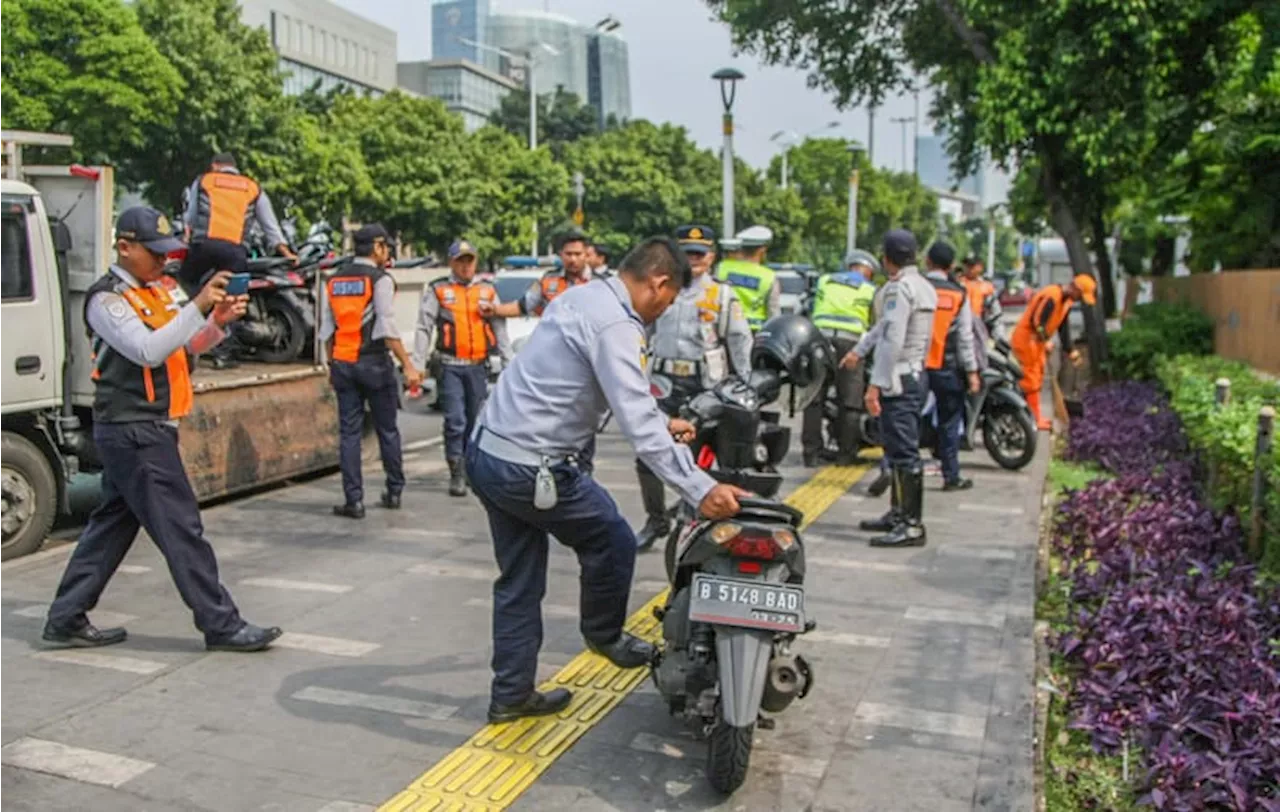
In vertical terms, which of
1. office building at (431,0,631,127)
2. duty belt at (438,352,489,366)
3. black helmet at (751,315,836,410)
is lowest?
duty belt at (438,352,489,366)

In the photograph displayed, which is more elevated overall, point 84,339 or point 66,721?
point 84,339

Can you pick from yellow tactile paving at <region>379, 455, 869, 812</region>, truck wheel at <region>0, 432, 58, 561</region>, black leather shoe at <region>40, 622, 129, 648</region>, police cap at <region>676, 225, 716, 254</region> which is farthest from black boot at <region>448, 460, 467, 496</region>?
black leather shoe at <region>40, 622, 129, 648</region>

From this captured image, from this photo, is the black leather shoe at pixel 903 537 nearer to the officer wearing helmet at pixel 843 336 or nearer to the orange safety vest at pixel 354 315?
the officer wearing helmet at pixel 843 336

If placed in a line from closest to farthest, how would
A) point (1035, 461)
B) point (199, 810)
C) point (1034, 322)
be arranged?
point (199, 810)
point (1035, 461)
point (1034, 322)

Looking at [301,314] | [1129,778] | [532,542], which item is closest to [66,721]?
[532,542]

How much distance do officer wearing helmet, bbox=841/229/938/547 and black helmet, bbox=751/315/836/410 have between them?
1052mm

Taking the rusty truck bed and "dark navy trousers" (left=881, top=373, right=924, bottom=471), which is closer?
"dark navy trousers" (left=881, top=373, right=924, bottom=471)

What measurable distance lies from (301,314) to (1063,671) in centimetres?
640

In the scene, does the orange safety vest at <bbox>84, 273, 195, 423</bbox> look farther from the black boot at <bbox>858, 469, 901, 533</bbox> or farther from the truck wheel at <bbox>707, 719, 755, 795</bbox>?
the black boot at <bbox>858, 469, 901, 533</bbox>

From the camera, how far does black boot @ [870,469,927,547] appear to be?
24.9ft

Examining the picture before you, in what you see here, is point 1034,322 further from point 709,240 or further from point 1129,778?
point 1129,778

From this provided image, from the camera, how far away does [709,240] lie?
24.9 ft

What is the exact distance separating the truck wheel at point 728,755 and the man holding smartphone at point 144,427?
7.54 feet

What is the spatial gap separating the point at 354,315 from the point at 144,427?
3152 mm
